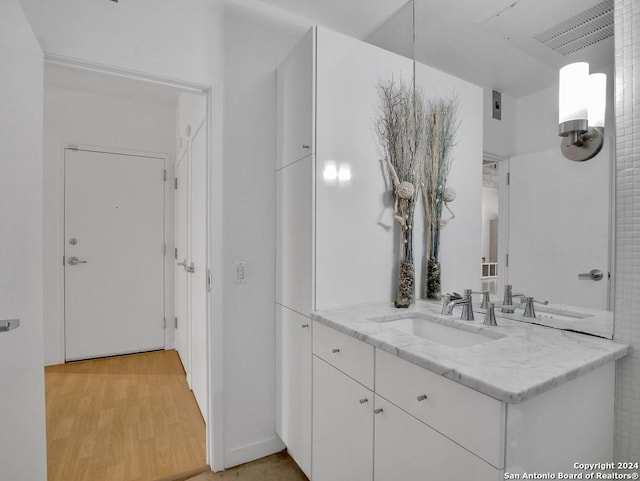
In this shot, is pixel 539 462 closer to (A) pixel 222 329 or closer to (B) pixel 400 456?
(B) pixel 400 456

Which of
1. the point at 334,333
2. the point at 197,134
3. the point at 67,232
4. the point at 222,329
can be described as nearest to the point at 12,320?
the point at 222,329

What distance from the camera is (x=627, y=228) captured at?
107 cm

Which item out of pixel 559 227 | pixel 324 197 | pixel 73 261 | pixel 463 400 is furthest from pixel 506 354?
pixel 73 261

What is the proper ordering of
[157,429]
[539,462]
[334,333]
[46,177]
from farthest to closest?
[46,177] → [157,429] → [334,333] → [539,462]

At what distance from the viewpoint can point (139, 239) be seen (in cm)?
347

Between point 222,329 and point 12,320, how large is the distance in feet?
2.84

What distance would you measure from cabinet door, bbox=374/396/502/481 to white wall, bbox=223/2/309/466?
2.99 ft

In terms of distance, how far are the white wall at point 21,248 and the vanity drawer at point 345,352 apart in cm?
111

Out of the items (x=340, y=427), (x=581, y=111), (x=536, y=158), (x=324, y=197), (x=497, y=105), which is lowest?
(x=340, y=427)

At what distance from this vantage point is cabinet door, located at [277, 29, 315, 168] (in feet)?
5.30

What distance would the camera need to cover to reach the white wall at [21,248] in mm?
1125

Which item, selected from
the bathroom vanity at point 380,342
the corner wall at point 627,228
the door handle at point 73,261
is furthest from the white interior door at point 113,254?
the corner wall at point 627,228

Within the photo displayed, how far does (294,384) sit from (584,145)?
1593 mm

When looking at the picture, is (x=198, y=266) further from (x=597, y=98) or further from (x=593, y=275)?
(x=597, y=98)
